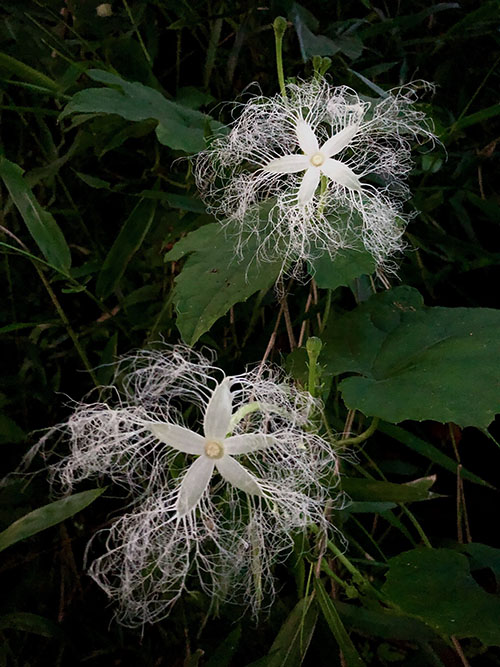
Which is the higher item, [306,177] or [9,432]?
[306,177]

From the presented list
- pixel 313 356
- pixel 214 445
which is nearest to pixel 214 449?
pixel 214 445

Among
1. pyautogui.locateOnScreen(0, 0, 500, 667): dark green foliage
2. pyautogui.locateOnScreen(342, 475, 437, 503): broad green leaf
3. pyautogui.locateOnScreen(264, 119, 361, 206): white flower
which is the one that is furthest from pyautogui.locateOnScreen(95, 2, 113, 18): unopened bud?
pyautogui.locateOnScreen(342, 475, 437, 503): broad green leaf

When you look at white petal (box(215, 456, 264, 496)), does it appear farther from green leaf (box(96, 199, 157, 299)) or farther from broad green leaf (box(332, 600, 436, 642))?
green leaf (box(96, 199, 157, 299))

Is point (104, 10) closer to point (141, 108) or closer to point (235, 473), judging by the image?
point (141, 108)

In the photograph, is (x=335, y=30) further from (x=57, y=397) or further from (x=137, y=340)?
(x=57, y=397)

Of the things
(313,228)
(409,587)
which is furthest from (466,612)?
(313,228)

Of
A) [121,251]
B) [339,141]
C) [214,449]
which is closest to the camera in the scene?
[214,449]

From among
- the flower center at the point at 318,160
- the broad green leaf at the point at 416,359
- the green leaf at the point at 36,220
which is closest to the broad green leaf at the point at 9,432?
the green leaf at the point at 36,220

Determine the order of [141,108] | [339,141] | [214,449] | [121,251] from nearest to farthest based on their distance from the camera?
[214,449] → [339,141] → [141,108] → [121,251]

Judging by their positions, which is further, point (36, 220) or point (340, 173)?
point (36, 220)
